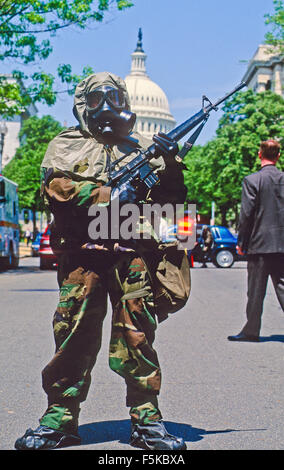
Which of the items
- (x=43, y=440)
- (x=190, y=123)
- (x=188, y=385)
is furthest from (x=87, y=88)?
(x=188, y=385)

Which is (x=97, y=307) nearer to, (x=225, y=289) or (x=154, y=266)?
(x=154, y=266)

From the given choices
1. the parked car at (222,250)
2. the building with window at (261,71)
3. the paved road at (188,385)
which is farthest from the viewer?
the building with window at (261,71)

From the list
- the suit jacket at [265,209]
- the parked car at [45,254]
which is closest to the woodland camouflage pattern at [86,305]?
the suit jacket at [265,209]

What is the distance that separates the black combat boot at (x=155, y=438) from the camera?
3.89m

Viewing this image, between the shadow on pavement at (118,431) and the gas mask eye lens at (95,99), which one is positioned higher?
the gas mask eye lens at (95,99)

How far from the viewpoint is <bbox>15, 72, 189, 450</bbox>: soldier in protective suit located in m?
3.99

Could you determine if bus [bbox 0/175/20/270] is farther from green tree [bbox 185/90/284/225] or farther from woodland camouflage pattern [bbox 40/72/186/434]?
green tree [bbox 185/90/284/225]

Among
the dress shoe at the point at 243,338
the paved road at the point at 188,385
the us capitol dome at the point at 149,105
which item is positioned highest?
the us capitol dome at the point at 149,105

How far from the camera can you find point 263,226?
8.04 meters

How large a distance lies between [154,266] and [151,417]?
30.1 inches

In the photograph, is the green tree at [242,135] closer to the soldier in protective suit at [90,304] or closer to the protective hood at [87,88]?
the protective hood at [87,88]

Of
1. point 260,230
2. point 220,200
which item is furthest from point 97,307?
point 220,200

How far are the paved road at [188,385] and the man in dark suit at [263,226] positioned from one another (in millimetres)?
571

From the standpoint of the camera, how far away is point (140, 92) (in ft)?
497
